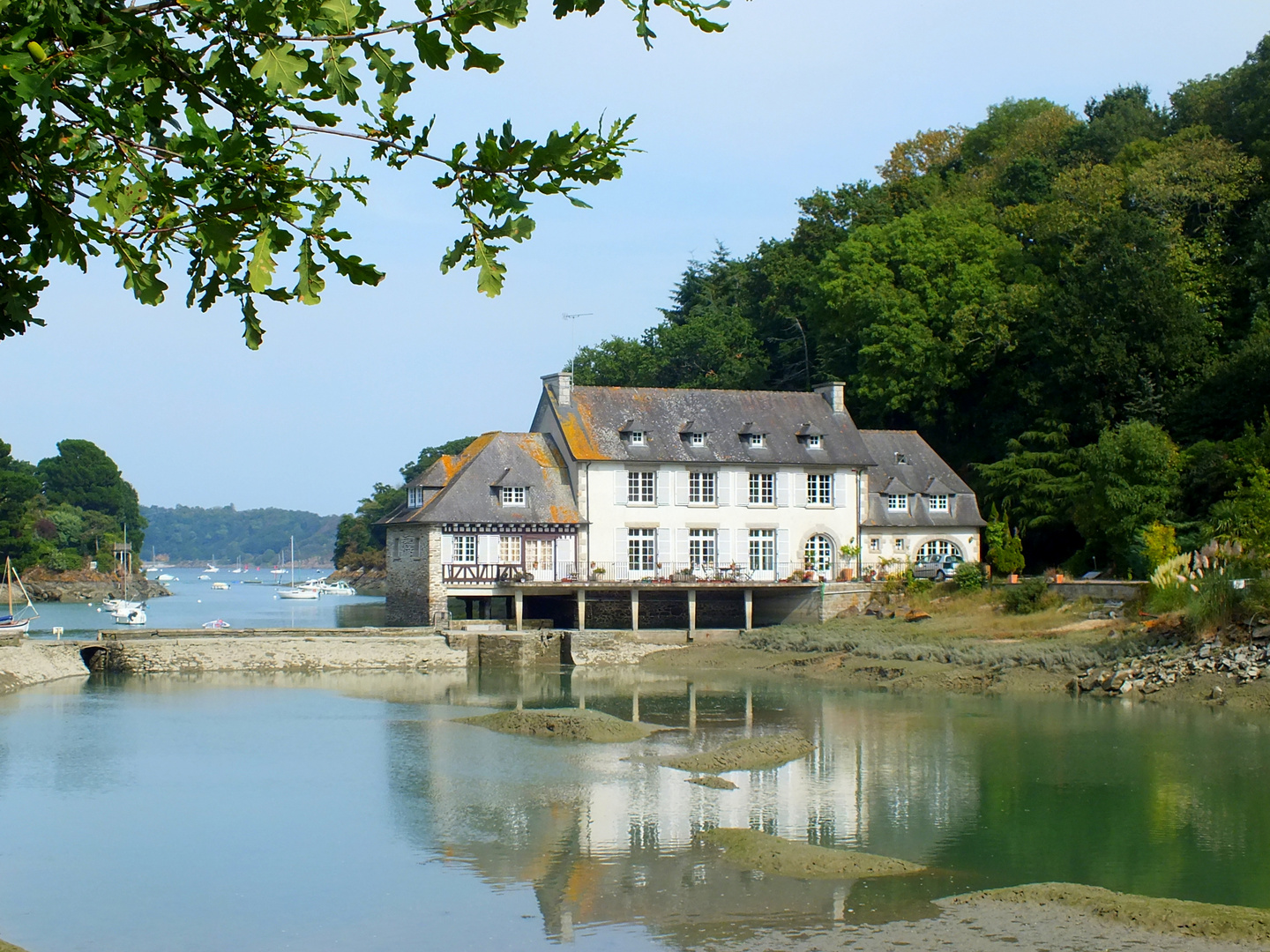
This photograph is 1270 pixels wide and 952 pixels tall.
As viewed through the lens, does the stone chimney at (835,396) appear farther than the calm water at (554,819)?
Yes

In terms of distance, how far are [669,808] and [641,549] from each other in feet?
76.9

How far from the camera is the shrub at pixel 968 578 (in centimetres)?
3881

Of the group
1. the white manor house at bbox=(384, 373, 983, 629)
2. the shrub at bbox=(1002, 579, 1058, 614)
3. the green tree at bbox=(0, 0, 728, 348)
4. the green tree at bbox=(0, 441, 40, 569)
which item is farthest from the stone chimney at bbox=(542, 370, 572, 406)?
the green tree at bbox=(0, 441, 40, 569)

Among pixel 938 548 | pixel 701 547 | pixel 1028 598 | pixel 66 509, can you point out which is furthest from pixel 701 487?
pixel 66 509

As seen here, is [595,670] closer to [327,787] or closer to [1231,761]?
[327,787]

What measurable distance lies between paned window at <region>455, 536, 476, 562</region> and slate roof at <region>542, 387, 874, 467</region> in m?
4.09

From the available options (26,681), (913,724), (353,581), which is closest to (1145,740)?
(913,724)

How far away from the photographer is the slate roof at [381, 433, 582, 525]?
39.5 metres

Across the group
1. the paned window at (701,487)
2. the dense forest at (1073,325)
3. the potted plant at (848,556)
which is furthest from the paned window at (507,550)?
the dense forest at (1073,325)

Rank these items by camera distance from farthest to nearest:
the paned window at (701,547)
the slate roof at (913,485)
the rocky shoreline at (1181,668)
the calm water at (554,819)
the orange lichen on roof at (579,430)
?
1. the slate roof at (913,485)
2. the paned window at (701,547)
3. the orange lichen on roof at (579,430)
4. the rocky shoreline at (1181,668)
5. the calm water at (554,819)

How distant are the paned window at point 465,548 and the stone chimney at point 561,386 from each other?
215 inches

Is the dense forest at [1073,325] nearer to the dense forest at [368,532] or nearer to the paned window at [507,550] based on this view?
the paned window at [507,550]

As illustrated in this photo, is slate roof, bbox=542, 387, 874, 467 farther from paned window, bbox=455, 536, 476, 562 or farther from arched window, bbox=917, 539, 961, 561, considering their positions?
paned window, bbox=455, 536, 476, 562

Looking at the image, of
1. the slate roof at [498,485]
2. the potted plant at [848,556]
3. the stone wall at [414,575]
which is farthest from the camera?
the potted plant at [848,556]
